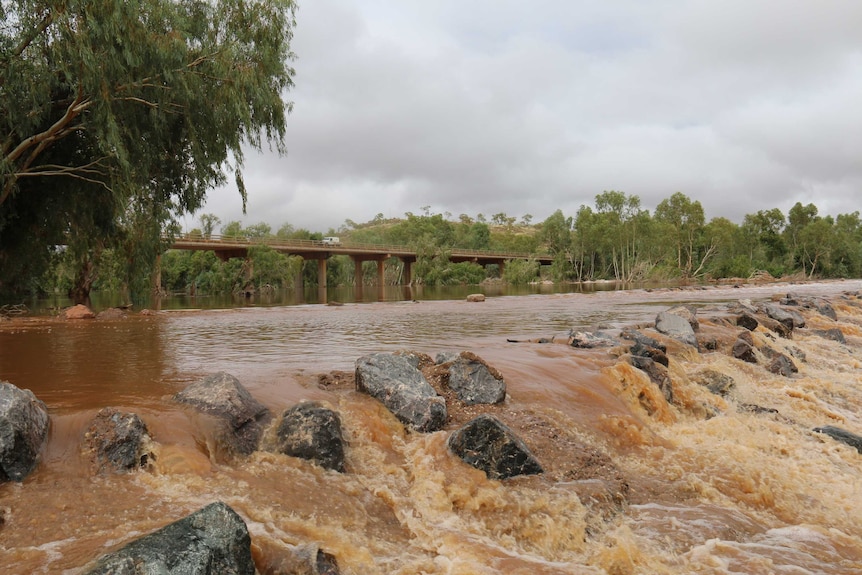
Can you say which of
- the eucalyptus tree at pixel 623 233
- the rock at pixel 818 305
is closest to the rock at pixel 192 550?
the rock at pixel 818 305

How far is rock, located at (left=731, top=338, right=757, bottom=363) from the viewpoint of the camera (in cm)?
1109

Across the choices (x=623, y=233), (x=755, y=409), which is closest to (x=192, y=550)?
(x=755, y=409)

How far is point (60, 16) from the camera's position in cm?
1119

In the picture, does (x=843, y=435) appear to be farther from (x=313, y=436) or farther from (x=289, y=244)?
(x=289, y=244)

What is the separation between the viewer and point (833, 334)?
14578 mm

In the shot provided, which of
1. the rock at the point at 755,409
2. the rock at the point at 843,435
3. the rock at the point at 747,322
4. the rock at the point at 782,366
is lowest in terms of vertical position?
the rock at the point at 843,435

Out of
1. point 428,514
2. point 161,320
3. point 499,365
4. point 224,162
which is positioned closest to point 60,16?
point 224,162

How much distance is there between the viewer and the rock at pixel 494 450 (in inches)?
203

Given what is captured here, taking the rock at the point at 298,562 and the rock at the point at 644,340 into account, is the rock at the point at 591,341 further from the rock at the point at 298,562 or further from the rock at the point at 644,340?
the rock at the point at 298,562

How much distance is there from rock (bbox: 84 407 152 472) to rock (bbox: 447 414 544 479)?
2.88m

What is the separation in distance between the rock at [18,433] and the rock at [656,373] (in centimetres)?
781

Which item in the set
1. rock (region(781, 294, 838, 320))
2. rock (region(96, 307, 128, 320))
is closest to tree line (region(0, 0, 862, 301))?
rock (region(96, 307, 128, 320))

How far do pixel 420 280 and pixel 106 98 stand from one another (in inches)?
2985

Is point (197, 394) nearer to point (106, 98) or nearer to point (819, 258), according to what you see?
point (106, 98)
